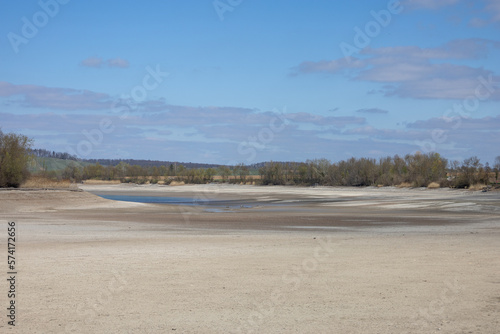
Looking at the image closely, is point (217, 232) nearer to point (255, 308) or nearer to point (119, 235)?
point (119, 235)

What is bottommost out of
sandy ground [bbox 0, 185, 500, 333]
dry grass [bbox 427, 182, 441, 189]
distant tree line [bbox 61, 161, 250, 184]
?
sandy ground [bbox 0, 185, 500, 333]

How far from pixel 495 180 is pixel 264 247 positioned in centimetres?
5563

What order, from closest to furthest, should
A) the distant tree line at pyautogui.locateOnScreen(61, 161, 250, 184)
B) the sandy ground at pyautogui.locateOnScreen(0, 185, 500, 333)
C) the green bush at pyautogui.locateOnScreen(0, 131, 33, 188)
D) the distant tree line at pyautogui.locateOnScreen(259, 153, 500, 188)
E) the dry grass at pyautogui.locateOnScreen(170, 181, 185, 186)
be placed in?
the sandy ground at pyautogui.locateOnScreen(0, 185, 500, 333) → the green bush at pyautogui.locateOnScreen(0, 131, 33, 188) → the distant tree line at pyautogui.locateOnScreen(259, 153, 500, 188) → the dry grass at pyautogui.locateOnScreen(170, 181, 185, 186) → the distant tree line at pyautogui.locateOnScreen(61, 161, 250, 184)

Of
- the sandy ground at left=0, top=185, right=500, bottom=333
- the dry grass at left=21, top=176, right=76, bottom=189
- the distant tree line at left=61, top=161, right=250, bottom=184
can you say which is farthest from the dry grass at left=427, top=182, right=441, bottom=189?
the sandy ground at left=0, top=185, right=500, bottom=333

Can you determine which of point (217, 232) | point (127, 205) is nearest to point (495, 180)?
point (127, 205)

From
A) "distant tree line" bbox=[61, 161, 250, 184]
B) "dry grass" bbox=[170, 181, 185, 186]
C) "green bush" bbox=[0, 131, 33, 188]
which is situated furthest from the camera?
"distant tree line" bbox=[61, 161, 250, 184]

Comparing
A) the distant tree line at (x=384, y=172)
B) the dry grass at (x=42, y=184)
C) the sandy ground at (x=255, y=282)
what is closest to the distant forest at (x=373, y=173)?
the distant tree line at (x=384, y=172)

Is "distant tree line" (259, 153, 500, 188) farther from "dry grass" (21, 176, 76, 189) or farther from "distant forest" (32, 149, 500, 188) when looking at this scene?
"dry grass" (21, 176, 76, 189)

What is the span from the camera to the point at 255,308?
350 inches

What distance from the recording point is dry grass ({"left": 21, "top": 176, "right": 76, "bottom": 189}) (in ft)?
124

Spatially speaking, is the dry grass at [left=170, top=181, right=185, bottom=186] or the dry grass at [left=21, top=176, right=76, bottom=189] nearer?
the dry grass at [left=21, top=176, right=76, bottom=189]

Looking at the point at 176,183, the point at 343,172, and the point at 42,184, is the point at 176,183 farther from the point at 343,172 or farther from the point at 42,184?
the point at 42,184

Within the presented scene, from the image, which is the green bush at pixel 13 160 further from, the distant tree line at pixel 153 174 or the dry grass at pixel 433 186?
the distant tree line at pixel 153 174

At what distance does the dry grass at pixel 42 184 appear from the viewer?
124ft
